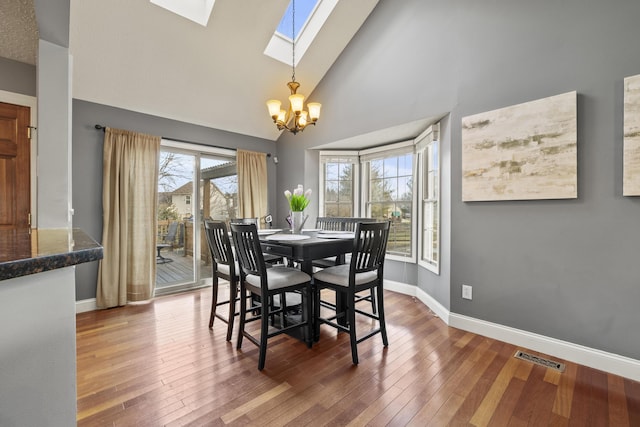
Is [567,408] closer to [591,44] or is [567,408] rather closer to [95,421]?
[591,44]

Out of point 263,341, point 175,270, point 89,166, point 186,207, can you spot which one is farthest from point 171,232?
point 263,341

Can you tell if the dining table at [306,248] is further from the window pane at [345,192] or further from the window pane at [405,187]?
the window pane at [345,192]

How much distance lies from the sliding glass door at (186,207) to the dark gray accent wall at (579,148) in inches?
104

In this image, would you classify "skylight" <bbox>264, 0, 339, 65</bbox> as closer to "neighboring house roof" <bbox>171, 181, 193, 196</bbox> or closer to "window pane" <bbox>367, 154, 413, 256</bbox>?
"window pane" <bbox>367, 154, 413, 256</bbox>

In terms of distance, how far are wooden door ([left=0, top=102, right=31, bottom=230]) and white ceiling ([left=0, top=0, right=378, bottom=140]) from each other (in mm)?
561

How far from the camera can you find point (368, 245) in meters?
2.25

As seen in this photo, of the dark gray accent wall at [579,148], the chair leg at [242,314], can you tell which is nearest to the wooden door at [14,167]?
the chair leg at [242,314]

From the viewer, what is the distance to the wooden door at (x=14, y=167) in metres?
2.69

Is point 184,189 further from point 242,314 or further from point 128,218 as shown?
point 242,314

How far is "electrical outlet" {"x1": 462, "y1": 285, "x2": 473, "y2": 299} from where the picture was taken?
273 centimetres

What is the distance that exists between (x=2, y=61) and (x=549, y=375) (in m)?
5.26

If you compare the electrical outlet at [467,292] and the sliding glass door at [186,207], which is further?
Answer: the sliding glass door at [186,207]

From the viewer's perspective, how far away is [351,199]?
4473mm

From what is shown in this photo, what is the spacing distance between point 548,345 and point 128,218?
14.3 ft
